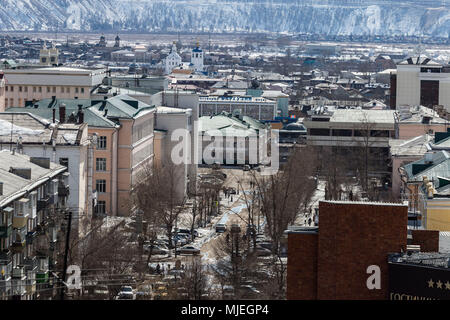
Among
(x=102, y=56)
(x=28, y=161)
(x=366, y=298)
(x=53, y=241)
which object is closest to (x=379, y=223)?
(x=366, y=298)

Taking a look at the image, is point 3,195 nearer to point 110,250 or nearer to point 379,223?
point 110,250

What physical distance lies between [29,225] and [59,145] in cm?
573

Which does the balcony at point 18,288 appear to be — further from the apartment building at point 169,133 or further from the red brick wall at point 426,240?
the apartment building at point 169,133

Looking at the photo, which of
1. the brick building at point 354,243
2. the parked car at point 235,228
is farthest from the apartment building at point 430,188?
the brick building at point 354,243

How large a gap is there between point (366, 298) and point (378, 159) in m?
25.9

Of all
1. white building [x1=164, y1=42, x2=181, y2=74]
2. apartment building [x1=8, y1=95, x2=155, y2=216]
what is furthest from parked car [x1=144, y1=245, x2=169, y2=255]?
white building [x1=164, y1=42, x2=181, y2=74]

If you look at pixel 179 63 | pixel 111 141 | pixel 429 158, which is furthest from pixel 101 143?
pixel 179 63

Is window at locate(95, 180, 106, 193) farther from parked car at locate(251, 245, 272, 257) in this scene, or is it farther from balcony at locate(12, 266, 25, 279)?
balcony at locate(12, 266, 25, 279)

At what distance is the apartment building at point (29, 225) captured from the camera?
16.2 meters

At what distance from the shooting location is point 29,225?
17.5 m

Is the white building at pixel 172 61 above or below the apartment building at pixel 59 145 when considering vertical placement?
above

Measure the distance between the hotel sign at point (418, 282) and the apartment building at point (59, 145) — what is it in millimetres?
12550

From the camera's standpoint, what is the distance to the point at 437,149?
27.6m

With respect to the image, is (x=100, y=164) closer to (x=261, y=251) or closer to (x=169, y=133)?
(x=169, y=133)
